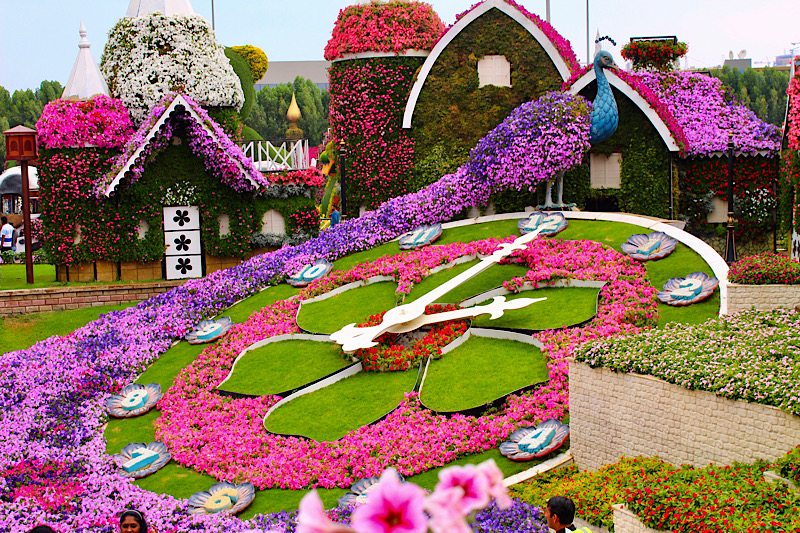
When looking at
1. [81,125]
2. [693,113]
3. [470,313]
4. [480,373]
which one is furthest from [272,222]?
[693,113]

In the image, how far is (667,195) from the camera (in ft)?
79.9

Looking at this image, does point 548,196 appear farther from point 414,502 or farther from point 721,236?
point 414,502

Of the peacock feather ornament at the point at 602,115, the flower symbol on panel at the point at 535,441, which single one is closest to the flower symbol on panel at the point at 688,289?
the flower symbol on panel at the point at 535,441

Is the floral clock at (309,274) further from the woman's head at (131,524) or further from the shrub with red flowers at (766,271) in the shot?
the woman's head at (131,524)

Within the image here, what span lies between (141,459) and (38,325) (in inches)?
383

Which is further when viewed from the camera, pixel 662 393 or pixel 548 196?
pixel 548 196

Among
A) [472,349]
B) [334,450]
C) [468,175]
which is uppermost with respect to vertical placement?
[468,175]

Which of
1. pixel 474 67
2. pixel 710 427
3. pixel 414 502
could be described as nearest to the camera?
pixel 414 502

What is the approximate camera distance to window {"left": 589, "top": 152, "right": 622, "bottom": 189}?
24.6 metres

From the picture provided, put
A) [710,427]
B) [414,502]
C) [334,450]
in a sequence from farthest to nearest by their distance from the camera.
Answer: [334,450] → [710,427] → [414,502]

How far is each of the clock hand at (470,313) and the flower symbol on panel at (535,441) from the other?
3.06m

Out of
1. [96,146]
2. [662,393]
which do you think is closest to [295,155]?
[96,146]

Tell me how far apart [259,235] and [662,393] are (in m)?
17.6

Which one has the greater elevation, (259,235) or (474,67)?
(474,67)
